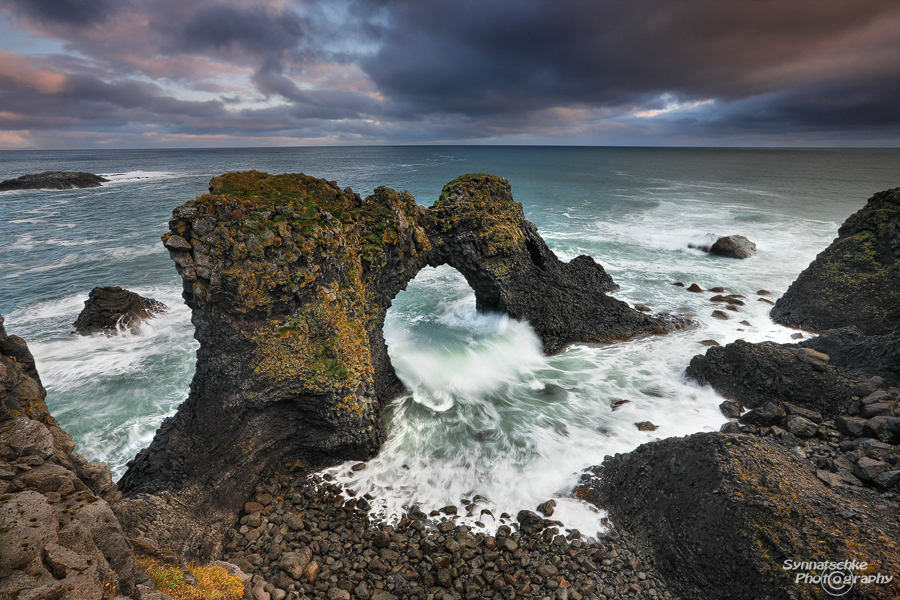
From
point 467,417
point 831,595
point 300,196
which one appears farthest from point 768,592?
point 300,196

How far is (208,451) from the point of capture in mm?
11000

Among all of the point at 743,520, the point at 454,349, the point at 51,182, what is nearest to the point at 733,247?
the point at 454,349

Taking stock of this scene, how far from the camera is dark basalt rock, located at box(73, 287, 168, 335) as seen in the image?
74.6 feet

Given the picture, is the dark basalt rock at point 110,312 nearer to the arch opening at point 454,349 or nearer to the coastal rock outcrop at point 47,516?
the arch opening at point 454,349

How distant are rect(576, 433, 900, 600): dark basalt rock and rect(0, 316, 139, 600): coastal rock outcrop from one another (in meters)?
10.2

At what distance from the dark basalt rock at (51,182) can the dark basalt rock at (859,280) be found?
417ft

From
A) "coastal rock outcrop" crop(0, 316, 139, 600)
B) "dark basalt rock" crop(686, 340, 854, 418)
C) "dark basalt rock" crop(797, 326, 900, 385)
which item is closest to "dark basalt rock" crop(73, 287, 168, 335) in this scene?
"coastal rock outcrop" crop(0, 316, 139, 600)

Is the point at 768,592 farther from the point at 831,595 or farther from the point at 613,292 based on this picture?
the point at 613,292

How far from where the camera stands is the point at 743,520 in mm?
8469

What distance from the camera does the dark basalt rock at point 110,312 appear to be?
896 inches

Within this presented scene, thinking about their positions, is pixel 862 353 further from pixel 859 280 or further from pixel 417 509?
pixel 417 509

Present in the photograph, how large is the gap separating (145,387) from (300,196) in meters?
12.9

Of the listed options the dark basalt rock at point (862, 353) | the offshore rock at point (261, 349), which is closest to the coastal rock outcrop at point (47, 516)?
the offshore rock at point (261, 349)

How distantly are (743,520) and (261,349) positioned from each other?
12.2m
